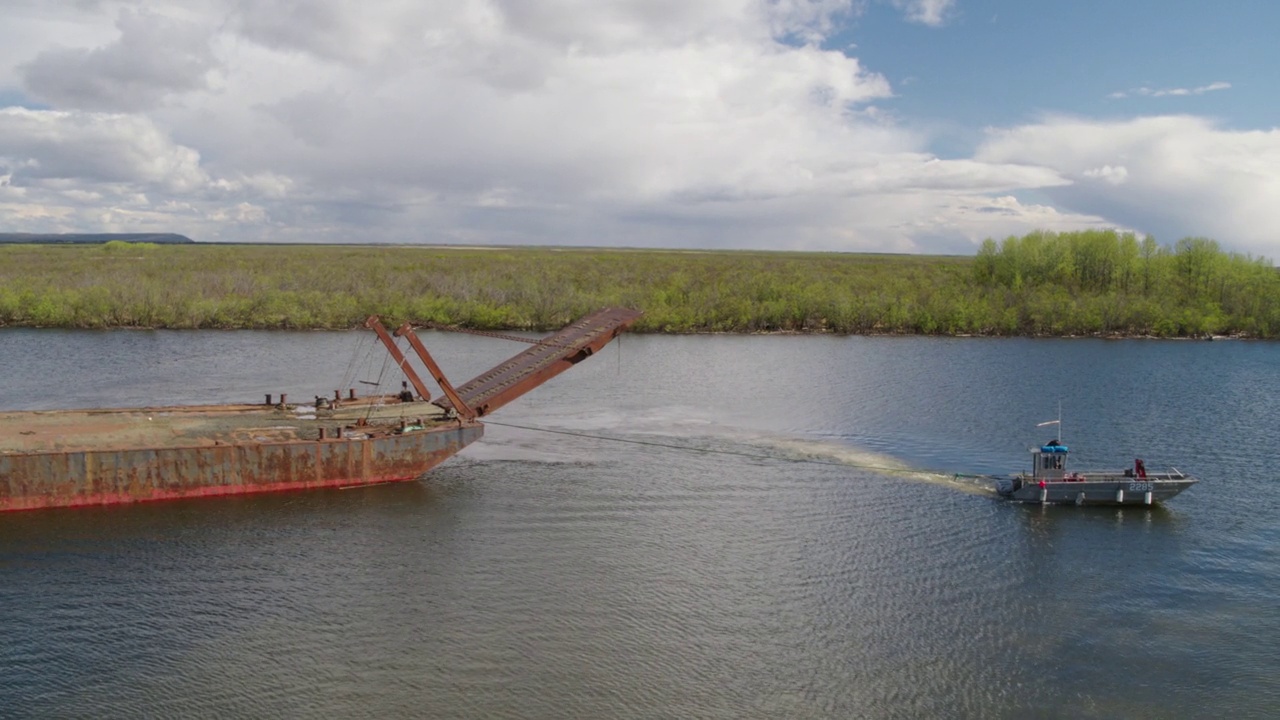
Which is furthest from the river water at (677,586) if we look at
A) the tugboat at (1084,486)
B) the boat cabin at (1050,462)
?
the boat cabin at (1050,462)

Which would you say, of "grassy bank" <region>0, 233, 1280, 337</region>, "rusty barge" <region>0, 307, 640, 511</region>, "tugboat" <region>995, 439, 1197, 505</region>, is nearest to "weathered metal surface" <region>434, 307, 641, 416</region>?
"rusty barge" <region>0, 307, 640, 511</region>

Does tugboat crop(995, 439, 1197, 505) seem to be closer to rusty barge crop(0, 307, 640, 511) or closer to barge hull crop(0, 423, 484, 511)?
rusty barge crop(0, 307, 640, 511)

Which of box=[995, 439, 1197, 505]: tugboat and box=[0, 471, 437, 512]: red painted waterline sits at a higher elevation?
box=[995, 439, 1197, 505]: tugboat

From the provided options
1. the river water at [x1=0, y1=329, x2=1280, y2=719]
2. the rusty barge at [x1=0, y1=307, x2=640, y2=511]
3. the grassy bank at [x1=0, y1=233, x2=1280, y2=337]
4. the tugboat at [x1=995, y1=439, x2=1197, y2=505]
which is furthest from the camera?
the grassy bank at [x1=0, y1=233, x2=1280, y2=337]

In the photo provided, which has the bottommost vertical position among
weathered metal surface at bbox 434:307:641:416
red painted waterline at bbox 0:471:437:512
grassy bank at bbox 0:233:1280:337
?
red painted waterline at bbox 0:471:437:512

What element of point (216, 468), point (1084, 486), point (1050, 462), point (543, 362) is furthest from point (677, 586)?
point (1084, 486)

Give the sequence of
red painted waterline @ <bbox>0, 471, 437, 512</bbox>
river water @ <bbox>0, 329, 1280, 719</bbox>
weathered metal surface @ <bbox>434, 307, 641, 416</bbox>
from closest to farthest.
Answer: river water @ <bbox>0, 329, 1280, 719</bbox>, red painted waterline @ <bbox>0, 471, 437, 512</bbox>, weathered metal surface @ <bbox>434, 307, 641, 416</bbox>

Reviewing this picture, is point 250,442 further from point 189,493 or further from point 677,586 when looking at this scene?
point 677,586

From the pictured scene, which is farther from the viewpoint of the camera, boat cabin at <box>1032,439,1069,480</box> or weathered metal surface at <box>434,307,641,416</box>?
weathered metal surface at <box>434,307,641,416</box>
